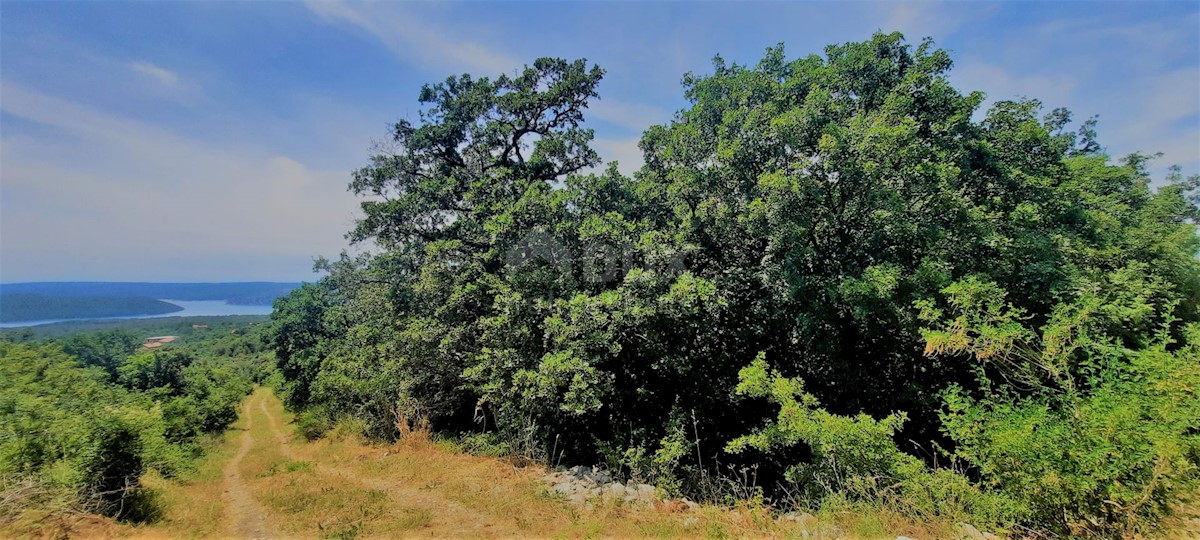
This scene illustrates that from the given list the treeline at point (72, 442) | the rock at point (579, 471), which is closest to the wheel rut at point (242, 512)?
the treeline at point (72, 442)

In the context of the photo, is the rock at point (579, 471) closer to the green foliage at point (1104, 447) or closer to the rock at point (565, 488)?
the rock at point (565, 488)

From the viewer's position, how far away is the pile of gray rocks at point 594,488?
699 cm

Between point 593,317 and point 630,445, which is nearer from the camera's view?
point 593,317

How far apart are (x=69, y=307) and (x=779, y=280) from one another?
23846 cm

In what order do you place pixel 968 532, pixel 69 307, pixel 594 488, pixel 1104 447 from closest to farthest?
pixel 1104 447 → pixel 968 532 → pixel 594 488 → pixel 69 307

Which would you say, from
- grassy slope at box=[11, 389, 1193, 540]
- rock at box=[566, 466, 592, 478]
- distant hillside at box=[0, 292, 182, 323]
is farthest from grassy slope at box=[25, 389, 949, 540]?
distant hillside at box=[0, 292, 182, 323]

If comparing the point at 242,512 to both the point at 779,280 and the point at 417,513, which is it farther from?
the point at 779,280

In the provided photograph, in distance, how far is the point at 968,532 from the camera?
4211 millimetres

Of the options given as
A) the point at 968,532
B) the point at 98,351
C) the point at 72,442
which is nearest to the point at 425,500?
the point at 72,442

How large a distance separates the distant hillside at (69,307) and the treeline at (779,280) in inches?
6771

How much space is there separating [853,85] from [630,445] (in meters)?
9.33

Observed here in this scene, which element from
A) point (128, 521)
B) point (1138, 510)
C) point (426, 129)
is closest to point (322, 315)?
point (426, 129)

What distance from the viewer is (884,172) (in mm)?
7848

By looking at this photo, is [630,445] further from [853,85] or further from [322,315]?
[322,315]
